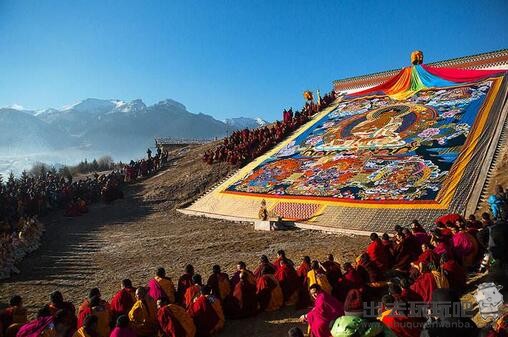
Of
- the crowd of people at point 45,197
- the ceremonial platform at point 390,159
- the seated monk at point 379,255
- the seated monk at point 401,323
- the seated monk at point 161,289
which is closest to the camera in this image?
the seated monk at point 401,323

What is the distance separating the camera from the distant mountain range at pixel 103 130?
14825 centimetres

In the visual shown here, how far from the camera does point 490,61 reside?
24219 mm

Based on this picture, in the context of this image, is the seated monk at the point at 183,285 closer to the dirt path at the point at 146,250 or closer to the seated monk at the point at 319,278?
the dirt path at the point at 146,250

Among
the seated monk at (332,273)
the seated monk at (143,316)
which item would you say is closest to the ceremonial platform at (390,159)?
the seated monk at (332,273)

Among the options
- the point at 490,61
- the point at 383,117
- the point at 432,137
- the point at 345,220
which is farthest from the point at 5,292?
the point at 490,61

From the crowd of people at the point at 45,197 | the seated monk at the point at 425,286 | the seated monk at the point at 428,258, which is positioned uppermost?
the crowd of people at the point at 45,197

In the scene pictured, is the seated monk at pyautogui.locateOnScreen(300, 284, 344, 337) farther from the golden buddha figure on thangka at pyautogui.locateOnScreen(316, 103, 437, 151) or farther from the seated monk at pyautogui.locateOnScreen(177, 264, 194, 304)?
the golden buddha figure on thangka at pyautogui.locateOnScreen(316, 103, 437, 151)

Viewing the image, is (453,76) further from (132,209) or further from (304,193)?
(132,209)

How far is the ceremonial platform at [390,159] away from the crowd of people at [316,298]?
13.7 ft

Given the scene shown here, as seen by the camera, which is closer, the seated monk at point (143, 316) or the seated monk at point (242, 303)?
the seated monk at point (143, 316)

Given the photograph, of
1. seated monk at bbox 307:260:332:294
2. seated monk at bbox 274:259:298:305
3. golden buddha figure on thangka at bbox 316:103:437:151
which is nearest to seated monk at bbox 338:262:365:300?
seated monk at bbox 307:260:332:294

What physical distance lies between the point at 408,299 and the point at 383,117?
17.4m

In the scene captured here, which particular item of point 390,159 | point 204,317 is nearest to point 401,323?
point 204,317

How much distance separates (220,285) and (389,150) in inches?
485
